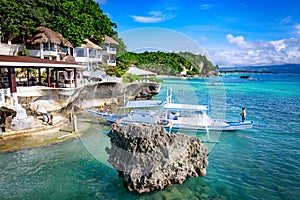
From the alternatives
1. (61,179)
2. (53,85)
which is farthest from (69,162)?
(53,85)

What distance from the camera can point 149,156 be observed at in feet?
24.7

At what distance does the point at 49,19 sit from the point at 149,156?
27.3 meters

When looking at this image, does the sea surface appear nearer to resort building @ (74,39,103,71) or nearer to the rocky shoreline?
the rocky shoreline

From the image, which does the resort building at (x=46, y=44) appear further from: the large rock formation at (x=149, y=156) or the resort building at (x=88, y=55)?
the large rock formation at (x=149, y=156)

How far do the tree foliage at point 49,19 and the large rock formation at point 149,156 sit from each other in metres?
23.8

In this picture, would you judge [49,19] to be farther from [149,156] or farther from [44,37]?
[149,156]

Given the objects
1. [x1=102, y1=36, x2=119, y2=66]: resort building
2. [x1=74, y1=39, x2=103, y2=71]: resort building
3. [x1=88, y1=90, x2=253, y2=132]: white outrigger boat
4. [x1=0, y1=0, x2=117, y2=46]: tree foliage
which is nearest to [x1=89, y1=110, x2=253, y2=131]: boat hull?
[x1=88, y1=90, x2=253, y2=132]: white outrigger boat

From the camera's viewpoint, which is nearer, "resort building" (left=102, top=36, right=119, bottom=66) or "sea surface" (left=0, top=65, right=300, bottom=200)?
"sea surface" (left=0, top=65, right=300, bottom=200)

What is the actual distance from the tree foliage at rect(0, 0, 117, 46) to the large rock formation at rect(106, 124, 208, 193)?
2376 centimetres

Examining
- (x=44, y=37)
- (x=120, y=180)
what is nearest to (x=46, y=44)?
(x=44, y=37)

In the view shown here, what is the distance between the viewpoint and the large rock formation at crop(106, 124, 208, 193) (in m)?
7.54

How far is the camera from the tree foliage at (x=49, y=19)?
24203 mm

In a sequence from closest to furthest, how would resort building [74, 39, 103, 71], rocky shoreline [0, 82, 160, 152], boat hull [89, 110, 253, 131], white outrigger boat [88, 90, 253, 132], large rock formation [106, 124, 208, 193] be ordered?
large rock formation [106, 124, 208, 193] → rocky shoreline [0, 82, 160, 152] → white outrigger boat [88, 90, 253, 132] → boat hull [89, 110, 253, 131] → resort building [74, 39, 103, 71]

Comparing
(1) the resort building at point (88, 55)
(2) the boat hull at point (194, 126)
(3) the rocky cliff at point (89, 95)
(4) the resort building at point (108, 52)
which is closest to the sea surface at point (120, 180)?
(2) the boat hull at point (194, 126)
